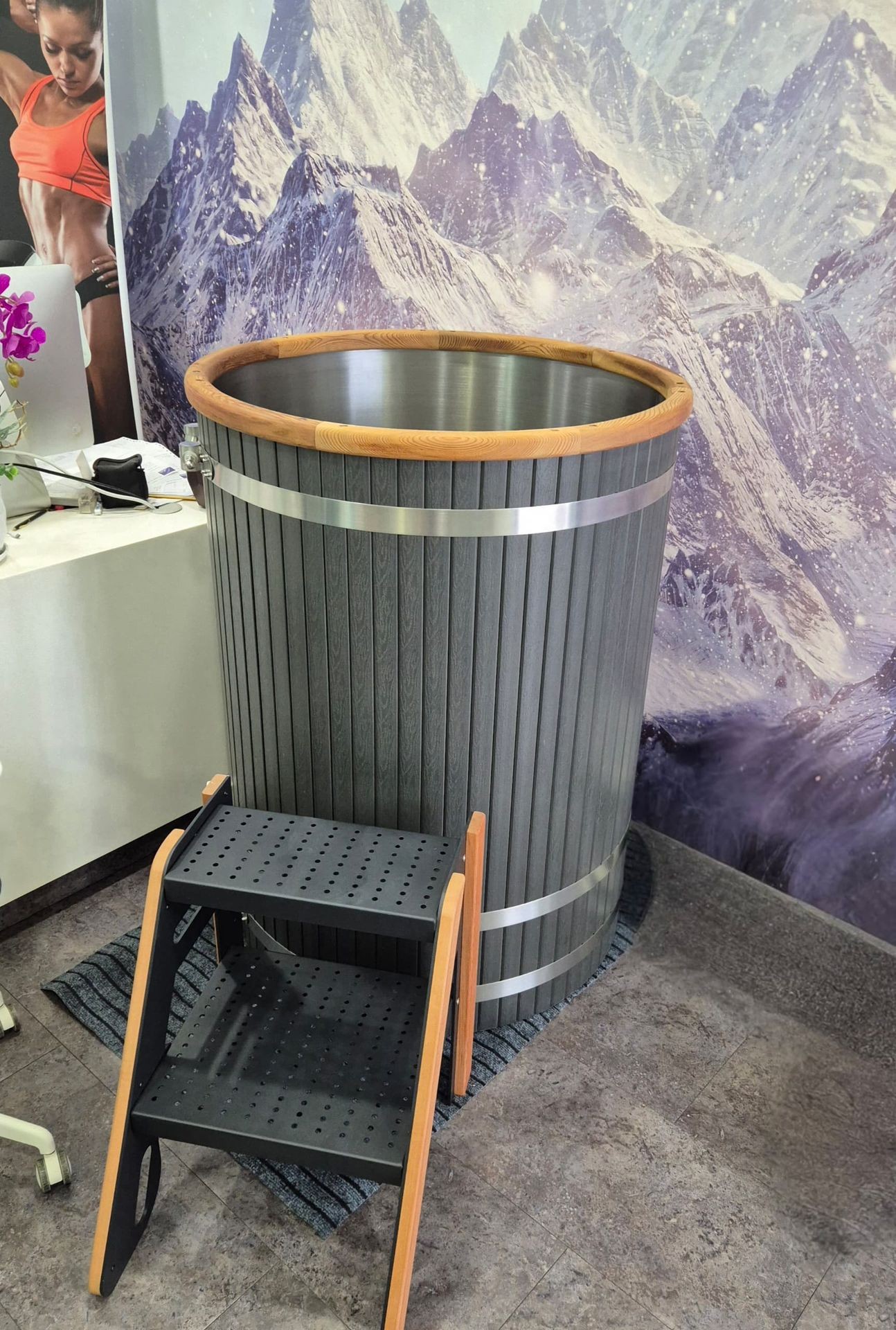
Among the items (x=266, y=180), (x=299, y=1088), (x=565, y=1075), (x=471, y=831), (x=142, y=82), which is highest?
(x=142, y=82)

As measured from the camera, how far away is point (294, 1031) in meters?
1.60

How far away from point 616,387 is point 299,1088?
1.34 m

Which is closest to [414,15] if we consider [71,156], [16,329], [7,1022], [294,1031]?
[16,329]

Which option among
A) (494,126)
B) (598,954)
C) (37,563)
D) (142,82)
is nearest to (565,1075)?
(598,954)

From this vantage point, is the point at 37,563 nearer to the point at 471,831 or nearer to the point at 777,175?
the point at 471,831

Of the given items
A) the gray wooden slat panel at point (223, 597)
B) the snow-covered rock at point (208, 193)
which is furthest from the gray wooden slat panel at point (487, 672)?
the snow-covered rock at point (208, 193)

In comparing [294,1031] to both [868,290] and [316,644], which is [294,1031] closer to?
[316,644]

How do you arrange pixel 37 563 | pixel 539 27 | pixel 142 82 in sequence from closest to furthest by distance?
pixel 37 563, pixel 539 27, pixel 142 82

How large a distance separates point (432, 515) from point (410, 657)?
23 cm

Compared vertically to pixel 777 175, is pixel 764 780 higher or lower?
lower

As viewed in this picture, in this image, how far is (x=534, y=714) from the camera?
64.4 inches

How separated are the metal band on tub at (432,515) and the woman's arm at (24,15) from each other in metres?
2.44

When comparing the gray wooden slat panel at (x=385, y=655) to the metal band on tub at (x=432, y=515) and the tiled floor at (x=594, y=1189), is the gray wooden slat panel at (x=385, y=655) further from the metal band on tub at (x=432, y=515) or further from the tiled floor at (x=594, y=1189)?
the tiled floor at (x=594, y=1189)

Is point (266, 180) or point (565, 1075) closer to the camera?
point (565, 1075)
